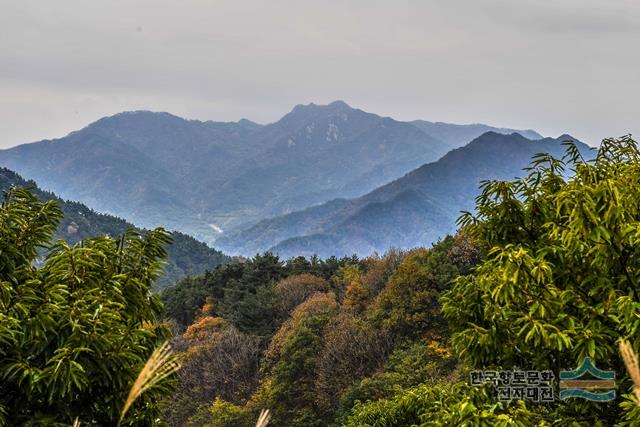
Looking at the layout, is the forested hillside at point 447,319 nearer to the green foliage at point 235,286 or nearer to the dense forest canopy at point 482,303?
the dense forest canopy at point 482,303

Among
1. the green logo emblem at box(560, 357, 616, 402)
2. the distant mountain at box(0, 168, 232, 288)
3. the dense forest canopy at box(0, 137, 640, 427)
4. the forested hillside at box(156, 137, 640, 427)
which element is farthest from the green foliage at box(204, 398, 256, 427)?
the distant mountain at box(0, 168, 232, 288)

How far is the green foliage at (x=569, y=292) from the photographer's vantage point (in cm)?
562

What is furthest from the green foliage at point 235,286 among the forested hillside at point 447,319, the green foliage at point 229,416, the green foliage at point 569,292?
the green foliage at point 569,292

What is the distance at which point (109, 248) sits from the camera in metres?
7.43

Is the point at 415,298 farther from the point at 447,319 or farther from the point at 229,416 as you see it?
the point at 447,319

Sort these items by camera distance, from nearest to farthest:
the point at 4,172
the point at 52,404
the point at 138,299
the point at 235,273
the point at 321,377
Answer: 1. the point at 52,404
2. the point at 138,299
3. the point at 321,377
4. the point at 235,273
5. the point at 4,172

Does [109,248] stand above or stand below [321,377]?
above

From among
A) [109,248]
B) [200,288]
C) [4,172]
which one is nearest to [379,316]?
[109,248]

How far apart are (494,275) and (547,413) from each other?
164cm

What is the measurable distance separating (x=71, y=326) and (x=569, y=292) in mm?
5004

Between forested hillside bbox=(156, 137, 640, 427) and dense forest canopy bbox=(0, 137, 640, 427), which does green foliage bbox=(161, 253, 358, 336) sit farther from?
dense forest canopy bbox=(0, 137, 640, 427)

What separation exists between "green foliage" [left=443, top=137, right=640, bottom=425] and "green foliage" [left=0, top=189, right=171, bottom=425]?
355 centimetres

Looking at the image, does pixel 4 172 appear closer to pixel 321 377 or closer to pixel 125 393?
pixel 321 377

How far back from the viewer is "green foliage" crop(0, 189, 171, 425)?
5602 mm
